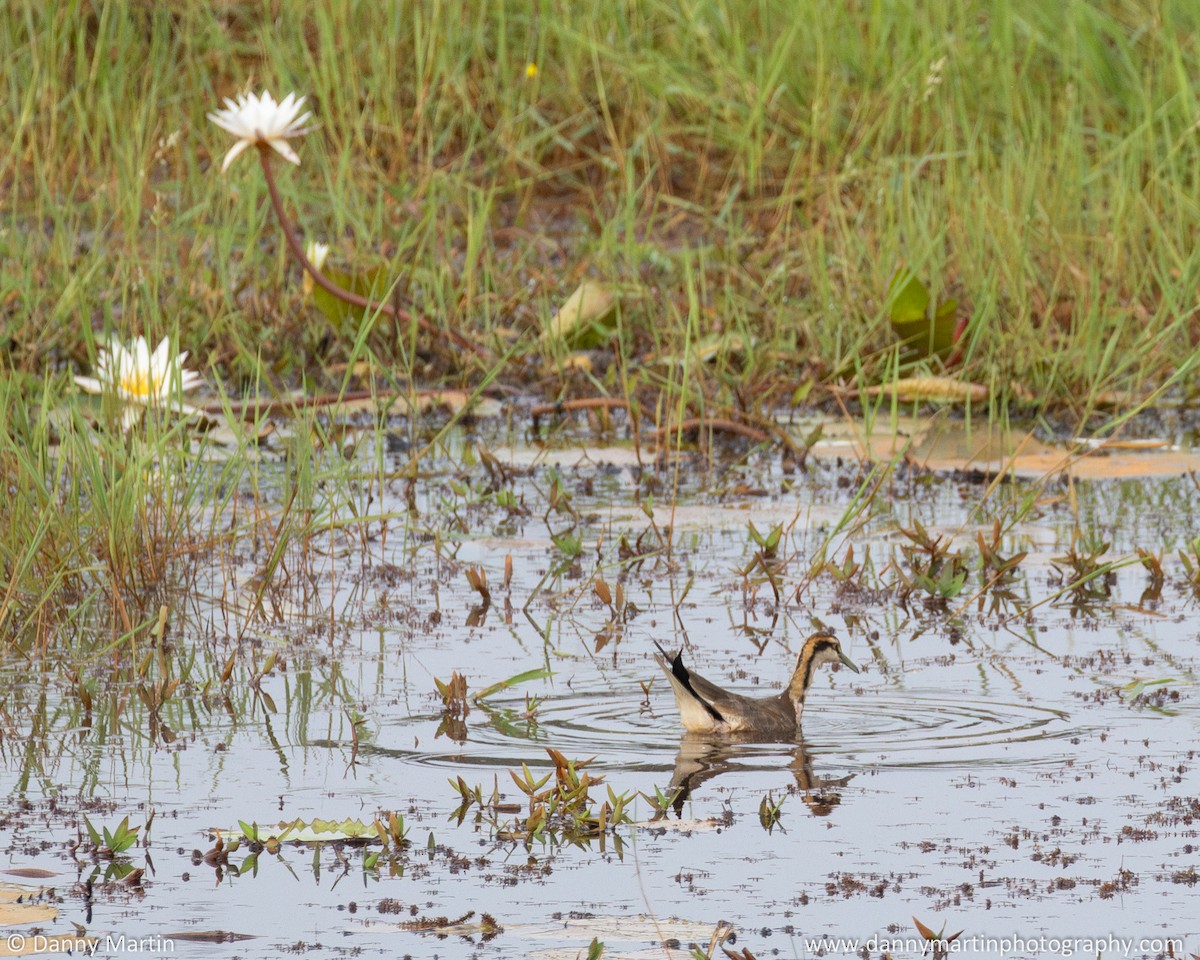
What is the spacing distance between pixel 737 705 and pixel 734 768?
0.21 m

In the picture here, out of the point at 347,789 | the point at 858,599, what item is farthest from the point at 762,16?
the point at 347,789

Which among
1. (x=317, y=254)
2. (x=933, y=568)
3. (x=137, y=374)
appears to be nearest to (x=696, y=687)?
(x=933, y=568)

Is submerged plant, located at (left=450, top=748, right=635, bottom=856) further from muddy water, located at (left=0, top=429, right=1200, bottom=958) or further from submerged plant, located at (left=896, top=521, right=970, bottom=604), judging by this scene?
submerged plant, located at (left=896, top=521, right=970, bottom=604)

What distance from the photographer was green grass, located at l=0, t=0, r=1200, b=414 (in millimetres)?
8070

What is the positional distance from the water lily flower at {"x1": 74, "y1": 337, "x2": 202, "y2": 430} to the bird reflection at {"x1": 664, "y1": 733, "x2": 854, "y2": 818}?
170cm

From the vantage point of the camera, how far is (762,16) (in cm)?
1062

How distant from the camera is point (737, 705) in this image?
4.56m

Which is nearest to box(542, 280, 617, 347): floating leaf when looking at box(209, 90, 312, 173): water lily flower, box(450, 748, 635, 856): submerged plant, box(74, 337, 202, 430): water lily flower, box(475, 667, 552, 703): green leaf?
box(209, 90, 312, 173): water lily flower

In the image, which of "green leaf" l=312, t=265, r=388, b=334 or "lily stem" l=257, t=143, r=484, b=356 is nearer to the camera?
"lily stem" l=257, t=143, r=484, b=356

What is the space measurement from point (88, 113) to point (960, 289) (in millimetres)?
4358

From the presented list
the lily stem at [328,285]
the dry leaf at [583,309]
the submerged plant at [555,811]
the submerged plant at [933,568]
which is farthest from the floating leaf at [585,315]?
the submerged plant at [555,811]

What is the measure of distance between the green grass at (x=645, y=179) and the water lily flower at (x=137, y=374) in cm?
114

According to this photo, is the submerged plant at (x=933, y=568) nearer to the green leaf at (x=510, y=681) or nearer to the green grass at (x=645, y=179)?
the green leaf at (x=510, y=681)

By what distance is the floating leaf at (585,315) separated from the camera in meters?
8.30
